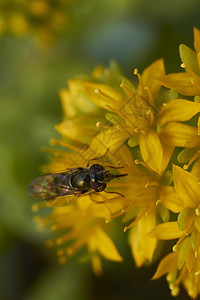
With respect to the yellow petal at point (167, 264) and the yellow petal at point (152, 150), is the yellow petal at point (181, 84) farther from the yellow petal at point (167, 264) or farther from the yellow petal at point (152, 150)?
the yellow petal at point (167, 264)

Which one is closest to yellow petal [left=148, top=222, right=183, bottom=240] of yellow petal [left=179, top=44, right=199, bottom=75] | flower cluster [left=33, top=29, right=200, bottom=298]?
flower cluster [left=33, top=29, right=200, bottom=298]

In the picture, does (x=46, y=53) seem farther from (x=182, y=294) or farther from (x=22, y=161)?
(x=182, y=294)

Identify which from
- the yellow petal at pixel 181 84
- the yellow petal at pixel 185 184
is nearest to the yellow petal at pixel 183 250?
the yellow petal at pixel 185 184

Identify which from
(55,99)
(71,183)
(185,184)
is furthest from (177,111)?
(55,99)

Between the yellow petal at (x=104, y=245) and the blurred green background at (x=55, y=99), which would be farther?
the blurred green background at (x=55, y=99)

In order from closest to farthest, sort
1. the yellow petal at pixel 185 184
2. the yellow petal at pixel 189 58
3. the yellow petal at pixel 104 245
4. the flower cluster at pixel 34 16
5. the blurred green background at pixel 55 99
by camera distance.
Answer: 1. the yellow petal at pixel 185 184
2. the yellow petal at pixel 189 58
3. the yellow petal at pixel 104 245
4. the flower cluster at pixel 34 16
5. the blurred green background at pixel 55 99

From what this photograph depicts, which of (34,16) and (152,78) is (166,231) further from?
(34,16)

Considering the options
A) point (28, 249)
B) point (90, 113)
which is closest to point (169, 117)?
point (90, 113)

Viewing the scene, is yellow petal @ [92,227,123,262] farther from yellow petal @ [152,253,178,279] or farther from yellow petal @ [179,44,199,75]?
yellow petal @ [179,44,199,75]
